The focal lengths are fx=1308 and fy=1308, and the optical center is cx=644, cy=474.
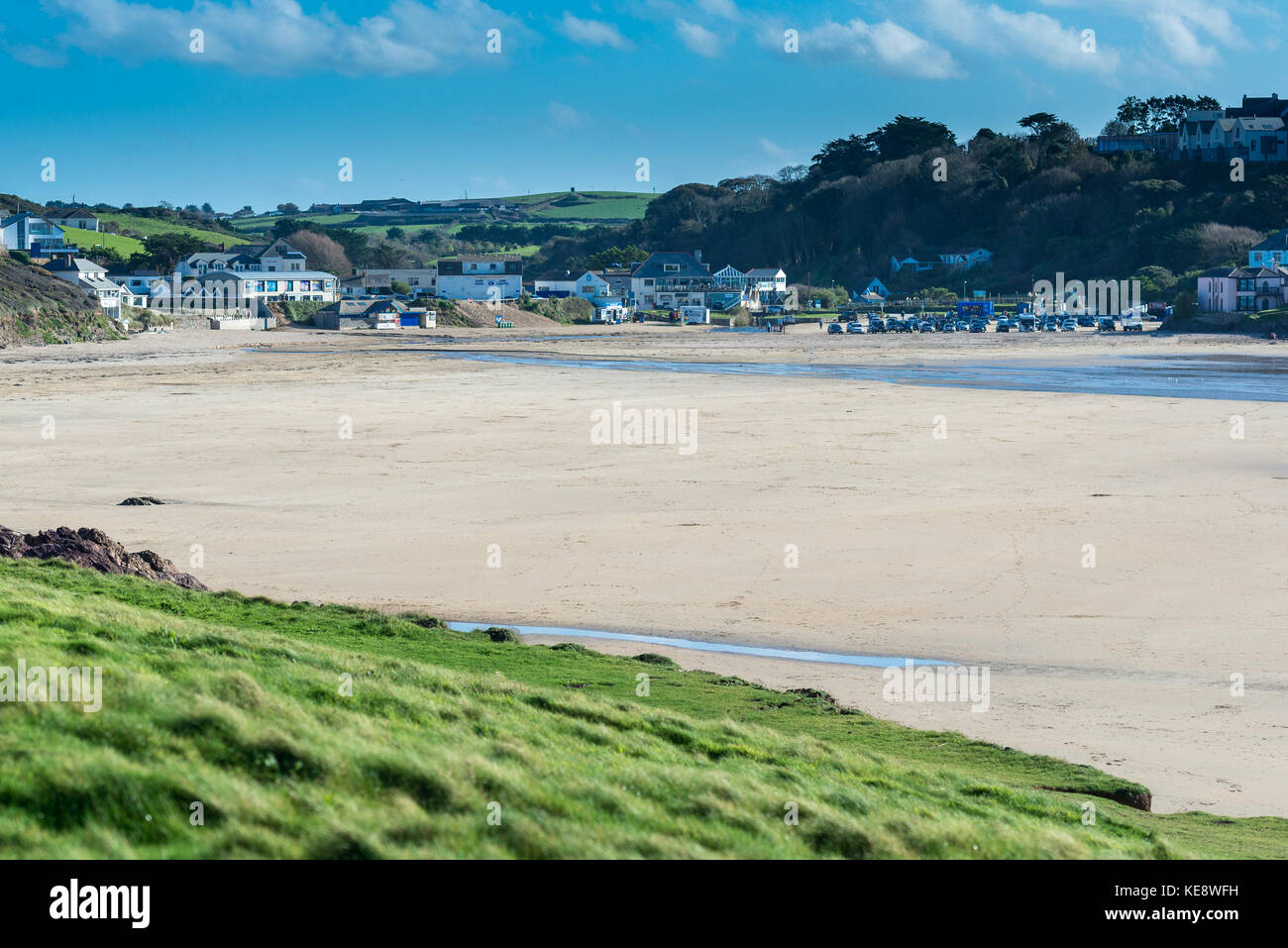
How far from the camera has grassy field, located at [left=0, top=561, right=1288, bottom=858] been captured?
6035mm

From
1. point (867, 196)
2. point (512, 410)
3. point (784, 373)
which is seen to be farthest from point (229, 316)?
point (867, 196)

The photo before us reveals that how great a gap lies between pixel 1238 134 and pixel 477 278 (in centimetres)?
7798

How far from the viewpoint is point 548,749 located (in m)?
8.16

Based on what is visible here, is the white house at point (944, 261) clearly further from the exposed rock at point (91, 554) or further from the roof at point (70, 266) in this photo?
the exposed rock at point (91, 554)

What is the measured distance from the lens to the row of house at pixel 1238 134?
131500 mm

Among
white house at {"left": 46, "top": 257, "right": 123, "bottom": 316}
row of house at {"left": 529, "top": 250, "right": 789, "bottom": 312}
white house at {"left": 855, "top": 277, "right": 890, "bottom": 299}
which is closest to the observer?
white house at {"left": 46, "top": 257, "right": 123, "bottom": 316}

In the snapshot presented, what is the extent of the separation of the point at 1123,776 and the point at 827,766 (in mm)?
3330

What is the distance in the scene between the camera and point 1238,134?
433 feet

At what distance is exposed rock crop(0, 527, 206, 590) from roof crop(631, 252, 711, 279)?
12254 cm

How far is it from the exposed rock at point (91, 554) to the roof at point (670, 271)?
122539mm

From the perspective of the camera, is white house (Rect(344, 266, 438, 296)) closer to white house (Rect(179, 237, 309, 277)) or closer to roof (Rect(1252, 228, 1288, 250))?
white house (Rect(179, 237, 309, 277))

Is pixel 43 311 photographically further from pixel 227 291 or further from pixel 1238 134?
pixel 1238 134

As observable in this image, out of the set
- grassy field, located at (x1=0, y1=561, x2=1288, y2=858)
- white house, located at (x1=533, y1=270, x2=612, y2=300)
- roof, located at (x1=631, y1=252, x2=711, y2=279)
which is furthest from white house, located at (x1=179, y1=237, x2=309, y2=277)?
grassy field, located at (x1=0, y1=561, x2=1288, y2=858)

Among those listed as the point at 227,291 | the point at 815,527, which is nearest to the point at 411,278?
the point at 227,291
